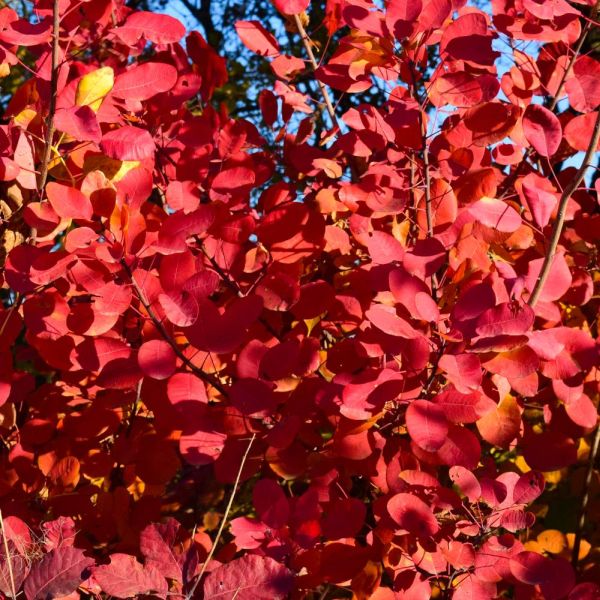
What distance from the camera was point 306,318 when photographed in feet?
4.04

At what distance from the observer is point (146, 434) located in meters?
1.41

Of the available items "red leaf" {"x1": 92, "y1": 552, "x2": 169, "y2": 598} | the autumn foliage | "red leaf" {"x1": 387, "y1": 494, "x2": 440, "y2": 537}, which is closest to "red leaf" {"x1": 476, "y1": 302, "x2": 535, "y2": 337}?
the autumn foliage

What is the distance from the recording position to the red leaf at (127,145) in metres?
1.09

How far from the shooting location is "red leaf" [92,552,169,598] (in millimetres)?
866

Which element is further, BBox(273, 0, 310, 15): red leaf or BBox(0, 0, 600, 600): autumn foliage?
BBox(273, 0, 310, 15): red leaf

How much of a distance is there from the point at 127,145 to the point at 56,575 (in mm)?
562

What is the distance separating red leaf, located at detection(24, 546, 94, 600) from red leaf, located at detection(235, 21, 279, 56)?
0.93 m

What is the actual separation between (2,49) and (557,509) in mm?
1527

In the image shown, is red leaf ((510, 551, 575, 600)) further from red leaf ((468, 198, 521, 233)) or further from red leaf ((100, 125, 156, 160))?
red leaf ((100, 125, 156, 160))

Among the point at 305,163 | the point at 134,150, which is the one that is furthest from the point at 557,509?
the point at 134,150

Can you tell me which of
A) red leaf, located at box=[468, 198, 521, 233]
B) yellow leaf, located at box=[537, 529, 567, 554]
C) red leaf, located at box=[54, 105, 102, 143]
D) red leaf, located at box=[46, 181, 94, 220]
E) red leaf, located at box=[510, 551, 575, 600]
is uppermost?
red leaf, located at box=[468, 198, 521, 233]

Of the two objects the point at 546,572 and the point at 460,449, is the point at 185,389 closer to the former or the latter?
the point at 460,449

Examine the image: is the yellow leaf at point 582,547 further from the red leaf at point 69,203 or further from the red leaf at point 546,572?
the red leaf at point 69,203

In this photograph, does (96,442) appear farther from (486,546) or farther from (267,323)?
(486,546)
